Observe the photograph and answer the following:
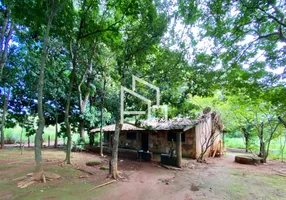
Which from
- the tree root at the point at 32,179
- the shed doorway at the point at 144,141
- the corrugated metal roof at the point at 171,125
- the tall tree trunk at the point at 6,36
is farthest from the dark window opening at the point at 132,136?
the tall tree trunk at the point at 6,36

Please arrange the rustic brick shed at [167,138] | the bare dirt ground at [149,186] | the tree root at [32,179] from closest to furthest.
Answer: the bare dirt ground at [149,186], the tree root at [32,179], the rustic brick shed at [167,138]

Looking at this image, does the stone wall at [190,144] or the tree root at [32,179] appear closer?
the tree root at [32,179]

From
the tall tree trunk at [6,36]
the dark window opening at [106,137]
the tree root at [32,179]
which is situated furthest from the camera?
the dark window opening at [106,137]

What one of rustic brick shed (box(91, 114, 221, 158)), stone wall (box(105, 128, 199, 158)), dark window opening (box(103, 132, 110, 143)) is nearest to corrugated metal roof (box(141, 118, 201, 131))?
rustic brick shed (box(91, 114, 221, 158))

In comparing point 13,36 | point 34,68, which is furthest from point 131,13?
point 13,36

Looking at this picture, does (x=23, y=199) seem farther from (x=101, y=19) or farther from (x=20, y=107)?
(x=20, y=107)

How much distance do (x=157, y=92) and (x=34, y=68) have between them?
338 inches

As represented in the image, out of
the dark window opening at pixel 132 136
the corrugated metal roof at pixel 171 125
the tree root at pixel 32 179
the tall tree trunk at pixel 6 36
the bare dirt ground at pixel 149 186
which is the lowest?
the bare dirt ground at pixel 149 186

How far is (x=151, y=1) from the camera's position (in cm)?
615

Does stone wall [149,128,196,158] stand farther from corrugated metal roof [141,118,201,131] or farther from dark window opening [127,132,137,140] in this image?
dark window opening [127,132,137,140]

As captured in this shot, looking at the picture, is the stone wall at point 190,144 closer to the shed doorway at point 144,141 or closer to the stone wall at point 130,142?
the shed doorway at point 144,141

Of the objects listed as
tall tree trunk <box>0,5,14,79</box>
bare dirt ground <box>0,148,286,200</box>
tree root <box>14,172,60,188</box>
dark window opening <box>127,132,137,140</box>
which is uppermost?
tall tree trunk <box>0,5,14,79</box>

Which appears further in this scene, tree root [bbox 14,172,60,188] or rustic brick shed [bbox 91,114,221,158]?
rustic brick shed [bbox 91,114,221,158]

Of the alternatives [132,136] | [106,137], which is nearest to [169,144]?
[132,136]
